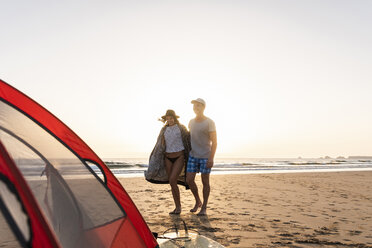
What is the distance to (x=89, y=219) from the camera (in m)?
2.09

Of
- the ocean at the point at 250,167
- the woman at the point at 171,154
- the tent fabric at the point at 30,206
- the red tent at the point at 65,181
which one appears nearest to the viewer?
the tent fabric at the point at 30,206

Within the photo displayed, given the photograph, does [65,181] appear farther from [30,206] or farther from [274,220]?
[274,220]

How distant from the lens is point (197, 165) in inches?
200

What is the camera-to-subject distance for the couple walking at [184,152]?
5031mm

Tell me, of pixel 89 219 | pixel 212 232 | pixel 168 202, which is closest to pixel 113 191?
pixel 89 219

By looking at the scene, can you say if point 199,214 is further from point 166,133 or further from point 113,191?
point 113,191

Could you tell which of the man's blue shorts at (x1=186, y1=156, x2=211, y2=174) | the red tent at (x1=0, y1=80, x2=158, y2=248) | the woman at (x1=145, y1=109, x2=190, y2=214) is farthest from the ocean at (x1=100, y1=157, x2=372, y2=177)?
the red tent at (x1=0, y1=80, x2=158, y2=248)

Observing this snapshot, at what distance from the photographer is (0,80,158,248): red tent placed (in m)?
1.84

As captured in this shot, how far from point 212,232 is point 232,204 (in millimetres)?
2566

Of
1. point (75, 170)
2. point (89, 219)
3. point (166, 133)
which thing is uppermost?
point (166, 133)

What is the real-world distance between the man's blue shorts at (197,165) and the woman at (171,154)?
0.14 metres

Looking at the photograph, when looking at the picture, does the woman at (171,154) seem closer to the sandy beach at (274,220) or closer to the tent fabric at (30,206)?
the sandy beach at (274,220)

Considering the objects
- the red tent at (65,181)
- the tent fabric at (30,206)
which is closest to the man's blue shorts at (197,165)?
the red tent at (65,181)

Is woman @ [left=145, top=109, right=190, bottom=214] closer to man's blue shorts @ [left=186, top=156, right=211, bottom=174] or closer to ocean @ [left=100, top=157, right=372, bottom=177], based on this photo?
man's blue shorts @ [left=186, top=156, right=211, bottom=174]
